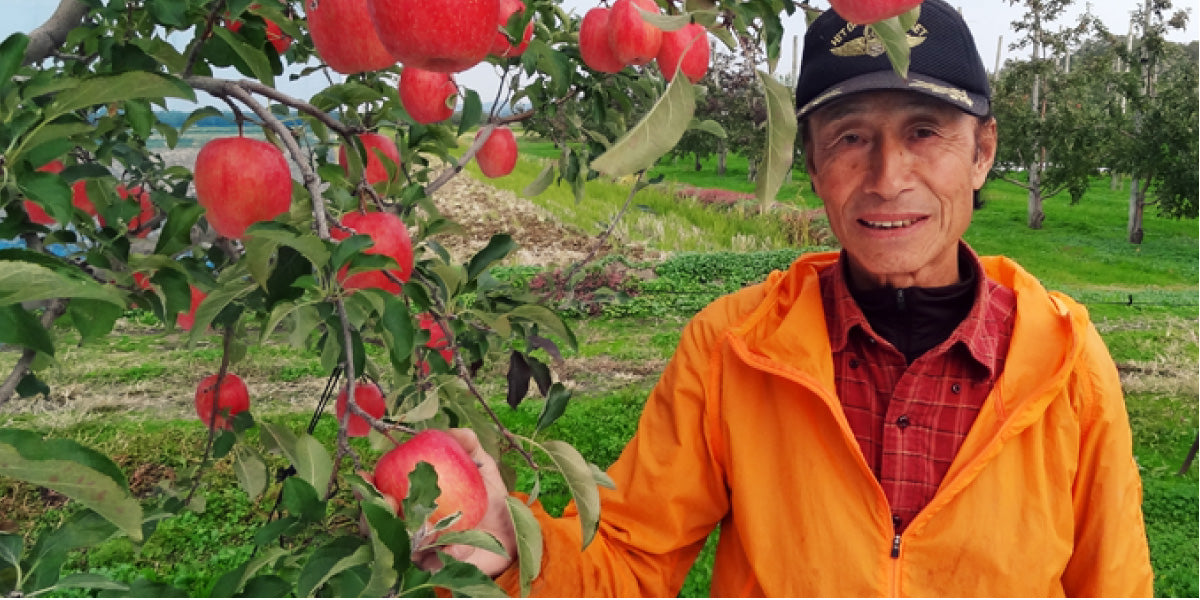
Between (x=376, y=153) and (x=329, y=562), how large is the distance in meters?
0.66

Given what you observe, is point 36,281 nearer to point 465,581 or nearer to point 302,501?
point 302,501

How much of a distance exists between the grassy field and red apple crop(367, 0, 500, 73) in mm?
814

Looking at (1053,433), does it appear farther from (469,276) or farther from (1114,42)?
(1114,42)

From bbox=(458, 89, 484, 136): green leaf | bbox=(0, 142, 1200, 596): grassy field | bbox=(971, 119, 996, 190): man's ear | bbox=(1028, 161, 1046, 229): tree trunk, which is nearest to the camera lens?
bbox=(971, 119, 996, 190): man's ear

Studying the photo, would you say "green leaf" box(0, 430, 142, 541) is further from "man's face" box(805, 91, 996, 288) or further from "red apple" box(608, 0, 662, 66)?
"man's face" box(805, 91, 996, 288)

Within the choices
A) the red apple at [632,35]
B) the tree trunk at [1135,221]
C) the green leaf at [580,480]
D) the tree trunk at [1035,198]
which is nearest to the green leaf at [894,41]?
the red apple at [632,35]

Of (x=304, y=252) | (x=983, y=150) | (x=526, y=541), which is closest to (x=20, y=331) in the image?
(x=304, y=252)

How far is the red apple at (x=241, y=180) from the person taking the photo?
2.80ft

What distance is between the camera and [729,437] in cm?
113

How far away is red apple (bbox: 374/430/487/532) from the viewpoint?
0.72 meters

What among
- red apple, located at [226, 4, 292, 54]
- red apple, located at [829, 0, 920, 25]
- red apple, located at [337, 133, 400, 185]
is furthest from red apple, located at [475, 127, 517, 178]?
red apple, located at [829, 0, 920, 25]

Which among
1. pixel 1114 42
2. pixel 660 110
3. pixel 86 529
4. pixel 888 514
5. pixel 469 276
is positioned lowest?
pixel 888 514

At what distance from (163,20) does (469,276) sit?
1.45 ft

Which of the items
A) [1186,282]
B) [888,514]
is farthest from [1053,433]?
[1186,282]
